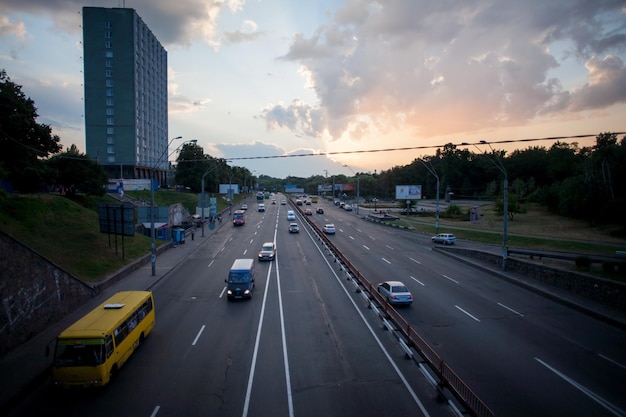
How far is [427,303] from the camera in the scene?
2117 centimetres

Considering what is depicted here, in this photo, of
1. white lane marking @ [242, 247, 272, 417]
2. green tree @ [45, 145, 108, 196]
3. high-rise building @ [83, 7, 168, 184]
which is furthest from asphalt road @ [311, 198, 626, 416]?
high-rise building @ [83, 7, 168, 184]

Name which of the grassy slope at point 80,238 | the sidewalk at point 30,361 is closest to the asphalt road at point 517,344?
the sidewalk at point 30,361

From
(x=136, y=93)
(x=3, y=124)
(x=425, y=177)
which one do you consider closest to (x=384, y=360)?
(x=3, y=124)

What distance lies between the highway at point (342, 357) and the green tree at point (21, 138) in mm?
15365

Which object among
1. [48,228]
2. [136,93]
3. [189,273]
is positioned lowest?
[189,273]

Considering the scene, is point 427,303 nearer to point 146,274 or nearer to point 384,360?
point 384,360

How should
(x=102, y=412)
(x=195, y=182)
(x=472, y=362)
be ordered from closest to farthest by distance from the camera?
(x=102, y=412) < (x=472, y=362) < (x=195, y=182)

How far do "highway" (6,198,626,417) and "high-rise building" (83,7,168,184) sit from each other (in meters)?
61.2

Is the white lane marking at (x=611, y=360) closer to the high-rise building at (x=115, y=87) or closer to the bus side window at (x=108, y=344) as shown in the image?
the bus side window at (x=108, y=344)

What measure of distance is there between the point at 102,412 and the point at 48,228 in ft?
68.7

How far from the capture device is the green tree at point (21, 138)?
27734 millimetres

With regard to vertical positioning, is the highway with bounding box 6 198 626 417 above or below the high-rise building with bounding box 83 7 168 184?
below

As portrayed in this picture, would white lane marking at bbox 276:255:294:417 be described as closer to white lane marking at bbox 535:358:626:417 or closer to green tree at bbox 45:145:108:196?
white lane marking at bbox 535:358:626:417

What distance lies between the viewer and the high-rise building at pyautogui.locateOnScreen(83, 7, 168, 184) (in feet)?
244
